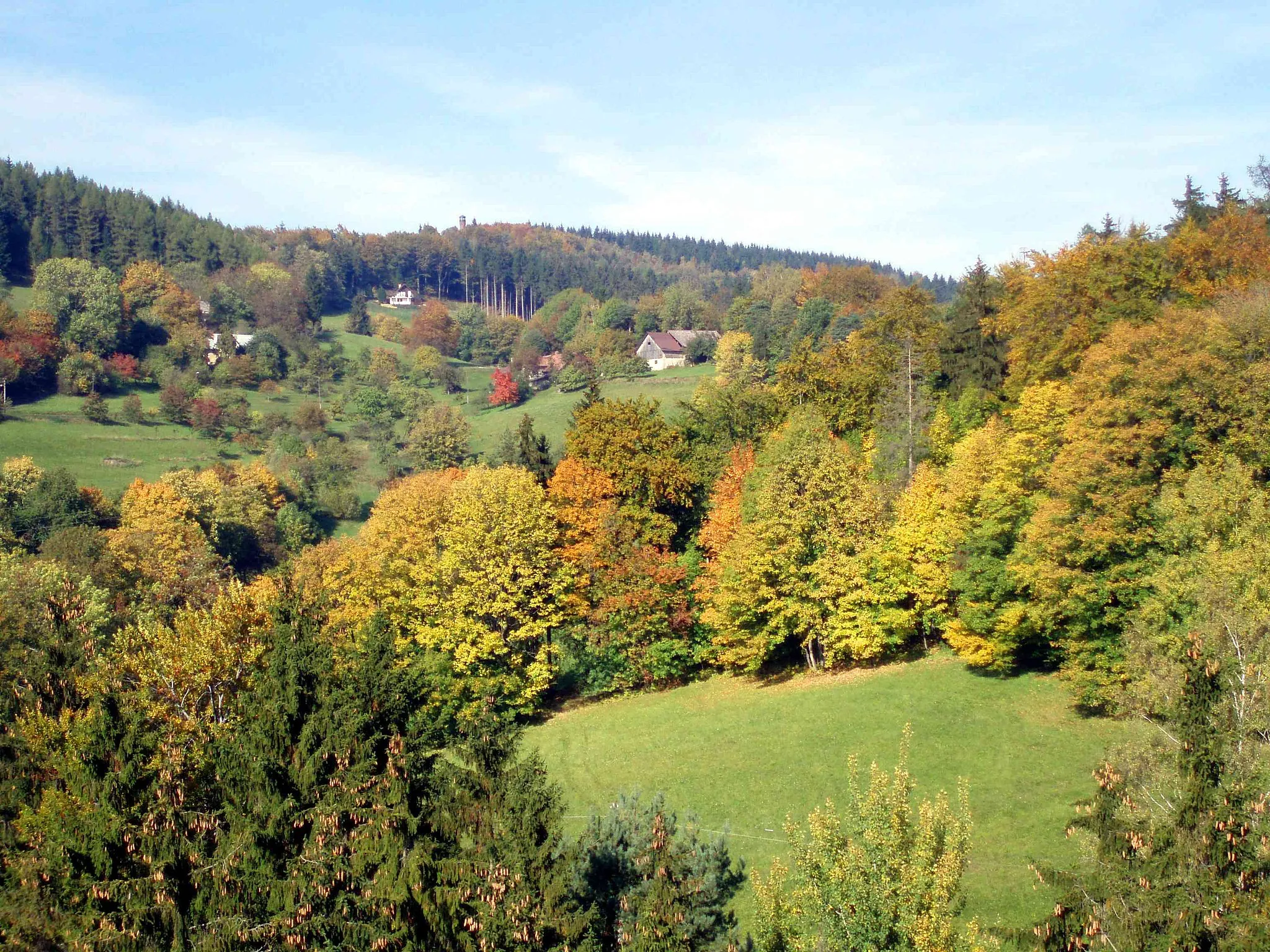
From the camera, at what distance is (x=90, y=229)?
15012 cm

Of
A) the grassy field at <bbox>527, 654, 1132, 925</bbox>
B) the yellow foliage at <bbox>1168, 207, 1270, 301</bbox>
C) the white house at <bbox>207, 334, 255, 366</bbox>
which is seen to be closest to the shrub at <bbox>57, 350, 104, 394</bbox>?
the white house at <bbox>207, 334, 255, 366</bbox>

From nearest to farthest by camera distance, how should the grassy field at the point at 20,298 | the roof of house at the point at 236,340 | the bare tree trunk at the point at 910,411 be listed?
the bare tree trunk at the point at 910,411
the grassy field at the point at 20,298
the roof of house at the point at 236,340

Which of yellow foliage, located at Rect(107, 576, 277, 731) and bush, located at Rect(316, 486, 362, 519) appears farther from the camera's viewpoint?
bush, located at Rect(316, 486, 362, 519)

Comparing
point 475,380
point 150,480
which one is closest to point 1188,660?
point 150,480

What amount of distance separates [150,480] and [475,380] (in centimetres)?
6049

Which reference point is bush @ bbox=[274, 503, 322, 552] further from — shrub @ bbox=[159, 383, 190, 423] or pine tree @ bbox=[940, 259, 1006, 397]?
pine tree @ bbox=[940, 259, 1006, 397]

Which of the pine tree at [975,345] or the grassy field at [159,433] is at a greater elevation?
the pine tree at [975,345]

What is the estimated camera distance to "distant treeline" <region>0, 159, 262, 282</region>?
14425 centimetres

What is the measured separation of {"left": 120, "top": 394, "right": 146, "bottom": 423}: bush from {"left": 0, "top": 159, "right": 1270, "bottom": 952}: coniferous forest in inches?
27.1

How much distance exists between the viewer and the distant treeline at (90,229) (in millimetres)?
144250

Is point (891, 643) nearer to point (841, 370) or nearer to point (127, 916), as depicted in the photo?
point (841, 370)

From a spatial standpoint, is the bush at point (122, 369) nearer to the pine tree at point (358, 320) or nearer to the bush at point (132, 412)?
the bush at point (132, 412)

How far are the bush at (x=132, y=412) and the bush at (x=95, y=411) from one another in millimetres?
1552

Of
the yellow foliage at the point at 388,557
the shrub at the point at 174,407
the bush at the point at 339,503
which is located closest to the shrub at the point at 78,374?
the shrub at the point at 174,407
